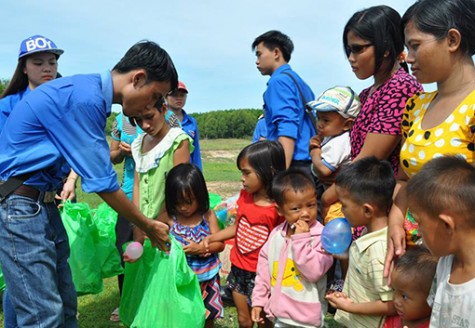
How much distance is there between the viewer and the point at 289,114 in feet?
11.9

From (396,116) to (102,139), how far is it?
1522 mm

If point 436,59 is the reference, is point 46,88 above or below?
below

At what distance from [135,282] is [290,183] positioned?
53.3 inches

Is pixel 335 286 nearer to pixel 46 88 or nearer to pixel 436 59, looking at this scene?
pixel 436 59

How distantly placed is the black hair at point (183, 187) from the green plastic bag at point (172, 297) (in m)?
0.37

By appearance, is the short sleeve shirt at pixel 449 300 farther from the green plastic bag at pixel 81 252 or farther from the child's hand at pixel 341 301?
the green plastic bag at pixel 81 252

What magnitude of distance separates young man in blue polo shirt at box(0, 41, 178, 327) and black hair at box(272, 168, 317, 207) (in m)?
0.85

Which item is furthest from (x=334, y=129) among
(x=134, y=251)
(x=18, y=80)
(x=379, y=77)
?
(x=18, y=80)

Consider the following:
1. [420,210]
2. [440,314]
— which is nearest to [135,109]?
[420,210]

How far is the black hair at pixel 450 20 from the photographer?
6.44ft

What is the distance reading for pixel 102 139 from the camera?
2385 millimetres

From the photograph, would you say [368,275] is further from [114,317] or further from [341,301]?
[114,317]

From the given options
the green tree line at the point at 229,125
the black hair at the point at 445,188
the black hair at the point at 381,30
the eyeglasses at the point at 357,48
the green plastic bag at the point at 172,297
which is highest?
the black hair at the point at 381,30

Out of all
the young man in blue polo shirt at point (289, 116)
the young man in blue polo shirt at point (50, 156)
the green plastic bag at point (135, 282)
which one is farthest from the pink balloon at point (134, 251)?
the young man in blue polo shirt at point (289, 116)
